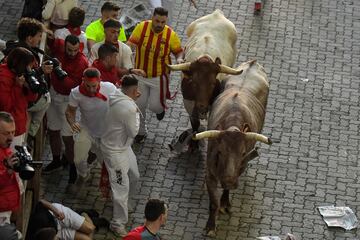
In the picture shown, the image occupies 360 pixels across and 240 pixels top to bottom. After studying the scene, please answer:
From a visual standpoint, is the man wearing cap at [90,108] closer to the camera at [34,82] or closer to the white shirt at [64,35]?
the camera at [34,82]

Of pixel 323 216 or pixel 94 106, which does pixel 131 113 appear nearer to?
pixel 94 106

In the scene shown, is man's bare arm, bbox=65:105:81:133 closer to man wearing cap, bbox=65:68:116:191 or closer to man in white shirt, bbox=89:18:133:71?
man wearing cap, bbox=65:68:116:191

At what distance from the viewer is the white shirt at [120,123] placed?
15398mm

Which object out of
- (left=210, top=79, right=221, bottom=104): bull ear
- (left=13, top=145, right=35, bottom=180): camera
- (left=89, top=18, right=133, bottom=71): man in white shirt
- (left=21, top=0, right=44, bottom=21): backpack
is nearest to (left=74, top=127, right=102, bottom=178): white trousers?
(left=89, top=18, right=133, bottom=71): man in white shirt

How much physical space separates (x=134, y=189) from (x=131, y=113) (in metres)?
1.57

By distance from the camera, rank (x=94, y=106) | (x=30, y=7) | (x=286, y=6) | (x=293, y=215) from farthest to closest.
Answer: (x=286, y=6) → (x=30, y=7) → (x=293, y=215) → (x=94, y=106)

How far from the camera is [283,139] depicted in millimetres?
18406

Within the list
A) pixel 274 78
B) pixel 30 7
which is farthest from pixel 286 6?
pixel 30 7

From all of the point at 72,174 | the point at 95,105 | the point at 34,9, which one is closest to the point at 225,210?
the point at 72,174

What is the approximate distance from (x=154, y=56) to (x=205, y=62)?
1.16m

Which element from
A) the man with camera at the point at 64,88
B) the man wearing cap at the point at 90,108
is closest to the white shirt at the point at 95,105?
the man wearing cap at the point at 90,108

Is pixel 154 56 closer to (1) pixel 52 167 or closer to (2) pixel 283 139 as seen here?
(1) pixel 52 167

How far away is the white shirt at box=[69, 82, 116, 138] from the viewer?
15570 mm

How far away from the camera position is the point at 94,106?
51.2 feet
